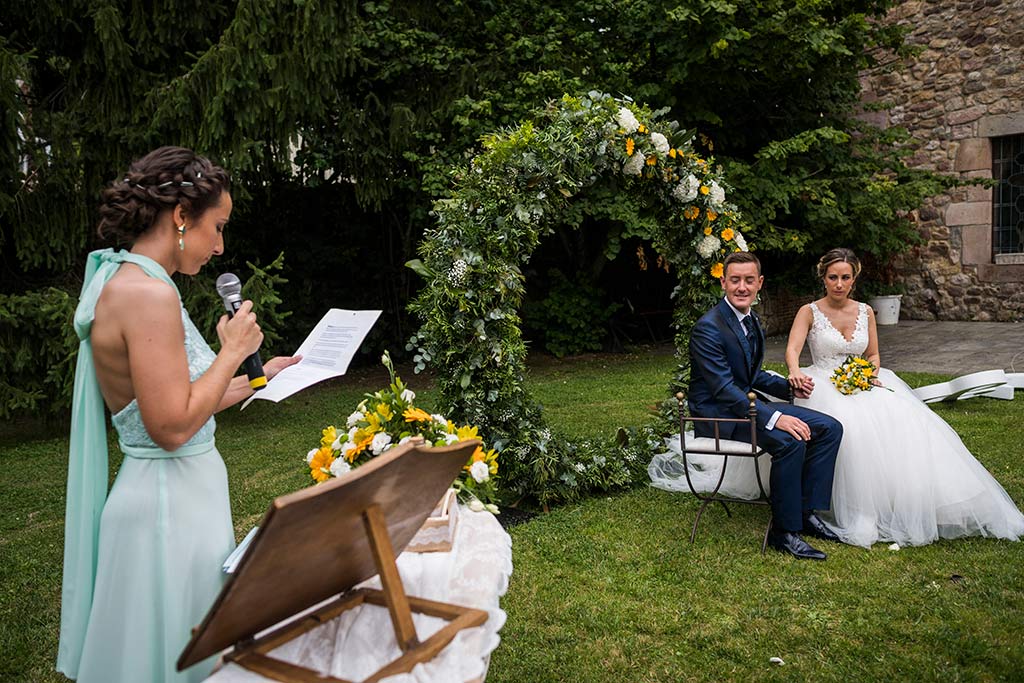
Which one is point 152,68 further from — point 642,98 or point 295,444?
point 642,98

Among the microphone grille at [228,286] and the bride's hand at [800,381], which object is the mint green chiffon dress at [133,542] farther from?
the bride's hand at [800,381]

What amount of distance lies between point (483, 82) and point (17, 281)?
6541 mm

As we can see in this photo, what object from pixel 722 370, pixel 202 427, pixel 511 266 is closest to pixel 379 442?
pixel 202 427

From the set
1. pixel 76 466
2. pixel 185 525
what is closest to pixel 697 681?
pixel 185 525

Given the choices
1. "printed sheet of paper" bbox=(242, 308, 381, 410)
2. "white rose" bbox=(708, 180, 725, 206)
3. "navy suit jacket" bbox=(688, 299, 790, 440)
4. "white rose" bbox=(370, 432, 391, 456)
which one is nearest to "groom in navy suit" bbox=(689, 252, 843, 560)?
"navy suit jacket" bbox=(688, 299, 790, 440)

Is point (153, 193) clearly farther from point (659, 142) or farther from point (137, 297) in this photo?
point (659, 142)

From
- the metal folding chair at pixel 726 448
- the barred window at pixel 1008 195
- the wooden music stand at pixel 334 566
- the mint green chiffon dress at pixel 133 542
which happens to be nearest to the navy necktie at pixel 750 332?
the metal folding chair at pixel 726 448

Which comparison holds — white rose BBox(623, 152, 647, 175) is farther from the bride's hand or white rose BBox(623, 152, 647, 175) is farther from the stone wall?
the stone wall

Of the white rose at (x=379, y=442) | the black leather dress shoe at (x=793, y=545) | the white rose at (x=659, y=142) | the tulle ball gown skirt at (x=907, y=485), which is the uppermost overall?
the white rose at (x=659, y=142)

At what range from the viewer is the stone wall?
13.3m

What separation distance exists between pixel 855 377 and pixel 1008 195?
10849mm

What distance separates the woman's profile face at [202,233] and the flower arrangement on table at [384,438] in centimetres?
131

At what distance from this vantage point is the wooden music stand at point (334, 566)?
1.50m

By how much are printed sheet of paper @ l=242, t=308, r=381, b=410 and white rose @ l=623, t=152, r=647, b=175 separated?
377 centimetres
